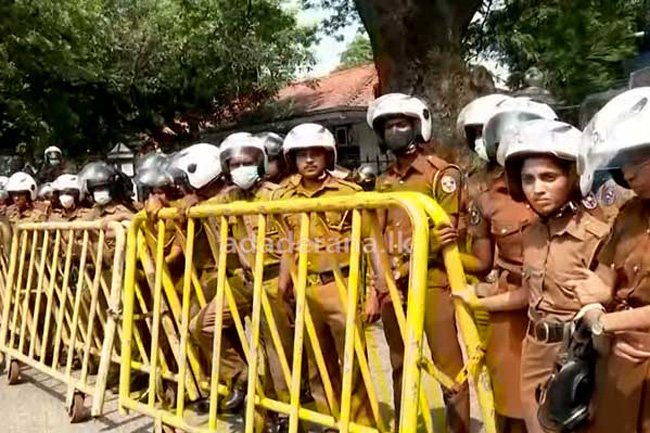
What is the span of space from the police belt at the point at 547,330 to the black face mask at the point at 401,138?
1.36m

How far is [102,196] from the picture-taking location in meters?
6.69

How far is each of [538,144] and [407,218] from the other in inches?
42.9

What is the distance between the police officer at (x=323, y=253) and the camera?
13.1 ft

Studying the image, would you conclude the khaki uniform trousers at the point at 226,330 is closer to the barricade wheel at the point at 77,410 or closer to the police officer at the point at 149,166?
the police officer at the point at 149,166

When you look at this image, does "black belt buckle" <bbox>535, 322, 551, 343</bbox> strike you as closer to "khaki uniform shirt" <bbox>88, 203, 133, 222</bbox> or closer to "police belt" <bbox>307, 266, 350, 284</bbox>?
"police belt" <bbox>307, 266, 350, 284</bbox>

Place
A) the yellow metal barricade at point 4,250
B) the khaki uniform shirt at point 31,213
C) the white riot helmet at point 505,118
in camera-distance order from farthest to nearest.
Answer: the khaki uniform shirt at point 31,213 < the yellow metal barricade at point 4,250 < the white riot helmet at point 505,118

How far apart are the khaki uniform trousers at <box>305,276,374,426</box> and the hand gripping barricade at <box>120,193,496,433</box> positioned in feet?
0.03

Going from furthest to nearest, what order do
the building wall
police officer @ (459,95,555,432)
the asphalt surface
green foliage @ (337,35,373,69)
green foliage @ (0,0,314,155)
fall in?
green foliage @ (337,35,373,69)
the building wall
green foliage @ (0,0,314,155)
the asphalt surface
police officer @ (459,95,555,432)

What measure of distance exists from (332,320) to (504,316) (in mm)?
999

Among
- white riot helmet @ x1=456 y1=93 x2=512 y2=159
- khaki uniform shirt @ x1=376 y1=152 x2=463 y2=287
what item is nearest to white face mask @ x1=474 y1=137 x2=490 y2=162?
white riot helmet @ x1=456 y1=93 x2=512 y2=159

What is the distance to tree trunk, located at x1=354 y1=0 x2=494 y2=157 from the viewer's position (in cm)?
986

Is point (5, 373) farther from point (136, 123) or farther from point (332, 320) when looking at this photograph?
Answer: point (136, 123)

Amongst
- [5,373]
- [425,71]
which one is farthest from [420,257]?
[425,71]

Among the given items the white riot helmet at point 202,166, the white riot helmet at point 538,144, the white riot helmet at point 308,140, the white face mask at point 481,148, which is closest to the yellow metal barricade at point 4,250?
the white riot helmet at point 202,166
